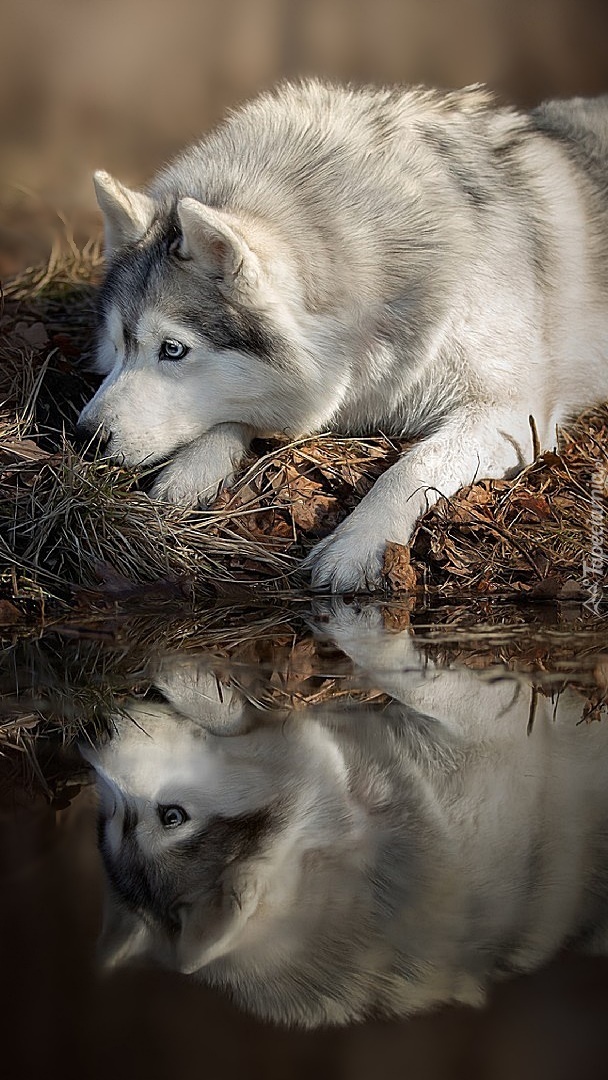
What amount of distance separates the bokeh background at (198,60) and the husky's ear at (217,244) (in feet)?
13.1

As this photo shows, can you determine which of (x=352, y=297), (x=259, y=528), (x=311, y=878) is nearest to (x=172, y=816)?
(x=311, y=878)

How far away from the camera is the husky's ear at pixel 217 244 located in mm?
2898

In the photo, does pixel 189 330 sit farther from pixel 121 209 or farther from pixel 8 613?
pixel 8 613

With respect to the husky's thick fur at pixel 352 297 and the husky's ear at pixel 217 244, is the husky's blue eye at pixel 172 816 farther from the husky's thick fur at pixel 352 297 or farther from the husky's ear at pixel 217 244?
the husky's ear at pixel 217 244

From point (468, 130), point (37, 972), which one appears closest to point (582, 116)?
point (468, 130)

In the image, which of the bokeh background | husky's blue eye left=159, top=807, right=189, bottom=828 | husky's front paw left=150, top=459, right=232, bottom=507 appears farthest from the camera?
the bokeh background

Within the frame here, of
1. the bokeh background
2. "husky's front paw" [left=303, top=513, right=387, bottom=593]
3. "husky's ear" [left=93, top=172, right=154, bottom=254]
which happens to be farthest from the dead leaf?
the bokeh background

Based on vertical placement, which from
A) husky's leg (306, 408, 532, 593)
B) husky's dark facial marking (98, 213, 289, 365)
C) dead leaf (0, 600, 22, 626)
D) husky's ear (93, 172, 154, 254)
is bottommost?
dead leaf (0, 600, 22, 626)

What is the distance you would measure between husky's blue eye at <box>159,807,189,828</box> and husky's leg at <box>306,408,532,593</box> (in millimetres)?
1391

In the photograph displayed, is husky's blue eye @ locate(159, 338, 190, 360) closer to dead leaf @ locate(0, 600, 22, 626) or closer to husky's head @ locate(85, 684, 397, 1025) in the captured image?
dead leaf @ locate(0, 600, 22, 626)

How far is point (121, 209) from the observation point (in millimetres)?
3254

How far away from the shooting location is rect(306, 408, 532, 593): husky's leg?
306cm

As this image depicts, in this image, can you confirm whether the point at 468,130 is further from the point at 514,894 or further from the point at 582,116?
the point at 514,894

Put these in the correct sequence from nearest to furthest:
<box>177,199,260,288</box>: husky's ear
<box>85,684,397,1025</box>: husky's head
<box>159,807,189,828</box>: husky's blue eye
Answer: <box>85,684,397,1025</box>: husky's head → <box>159,807,189,828</box>: husky's blue eye → <box>177,199,260,288</box>: husky's ear
